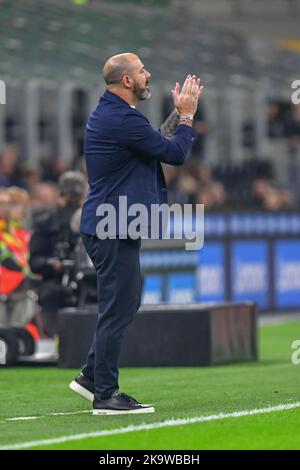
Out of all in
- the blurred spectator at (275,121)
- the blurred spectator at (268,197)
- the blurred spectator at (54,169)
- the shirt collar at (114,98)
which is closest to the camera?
the shirt collar at (114,98)

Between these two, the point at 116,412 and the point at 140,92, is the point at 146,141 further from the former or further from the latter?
the point at 116,412

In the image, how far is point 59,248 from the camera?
15.2 meters

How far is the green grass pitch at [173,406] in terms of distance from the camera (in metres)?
8.59

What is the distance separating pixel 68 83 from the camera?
21141mm

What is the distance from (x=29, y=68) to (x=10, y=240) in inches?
170

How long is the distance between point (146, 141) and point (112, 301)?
1.03 m

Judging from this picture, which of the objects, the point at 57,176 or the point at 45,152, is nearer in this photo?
the point at 57,176

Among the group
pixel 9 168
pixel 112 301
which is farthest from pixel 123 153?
pixel 9 168

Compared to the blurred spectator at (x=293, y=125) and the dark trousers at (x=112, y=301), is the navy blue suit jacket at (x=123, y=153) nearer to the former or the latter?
the dark trousers at (x=112, y=301)

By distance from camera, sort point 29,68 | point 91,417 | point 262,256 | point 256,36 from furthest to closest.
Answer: point 256,36
point 262,256
point 29,68
point 91,417

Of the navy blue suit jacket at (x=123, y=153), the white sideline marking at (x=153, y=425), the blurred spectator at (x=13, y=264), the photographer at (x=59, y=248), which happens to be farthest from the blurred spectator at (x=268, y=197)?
the navy blue suit jacket at (x=123, y=153)

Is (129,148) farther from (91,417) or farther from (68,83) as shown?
(68,83)
